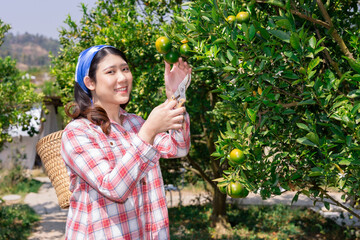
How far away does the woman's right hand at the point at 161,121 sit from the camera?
1.64 metres

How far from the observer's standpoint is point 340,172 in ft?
6.95

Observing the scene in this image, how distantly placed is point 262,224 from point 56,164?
21.4ft

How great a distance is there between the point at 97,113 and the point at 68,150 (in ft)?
0.90

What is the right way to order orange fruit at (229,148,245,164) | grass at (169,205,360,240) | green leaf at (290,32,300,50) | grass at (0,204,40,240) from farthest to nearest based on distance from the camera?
grass at (0,204,40,240), grass at (169,205,360,240), orange fruit at (229,148,245,164), green leaf at (290,32,300,50)

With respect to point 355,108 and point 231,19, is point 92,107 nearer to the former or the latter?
point 231,19

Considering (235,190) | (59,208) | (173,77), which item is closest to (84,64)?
(173,77)

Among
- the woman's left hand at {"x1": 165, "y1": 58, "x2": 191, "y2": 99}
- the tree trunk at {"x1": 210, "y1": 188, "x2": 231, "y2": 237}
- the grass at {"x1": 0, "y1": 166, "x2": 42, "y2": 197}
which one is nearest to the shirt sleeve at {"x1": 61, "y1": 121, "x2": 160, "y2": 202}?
the woman's left hand at {"x1": 165, "y1": 58, "x2": 191, "y2": 99}

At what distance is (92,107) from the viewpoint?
1984 mm

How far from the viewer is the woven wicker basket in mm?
2092

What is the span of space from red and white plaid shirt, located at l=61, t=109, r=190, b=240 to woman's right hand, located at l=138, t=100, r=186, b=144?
47mm

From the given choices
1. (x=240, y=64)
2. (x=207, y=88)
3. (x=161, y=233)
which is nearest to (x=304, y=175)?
(x=240, y=64)

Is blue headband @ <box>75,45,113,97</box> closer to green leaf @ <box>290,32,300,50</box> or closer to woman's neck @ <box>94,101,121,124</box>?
woman's neck @ <box>94,101,121,124</box>

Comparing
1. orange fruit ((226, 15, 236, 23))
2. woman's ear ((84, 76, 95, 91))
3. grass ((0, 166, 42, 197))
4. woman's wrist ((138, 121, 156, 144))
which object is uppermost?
orange fruit ((226, 15, 236, 23))

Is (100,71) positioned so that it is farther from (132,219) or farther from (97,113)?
(132,219)
